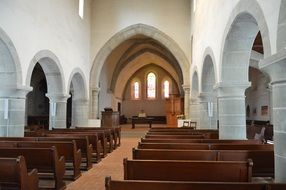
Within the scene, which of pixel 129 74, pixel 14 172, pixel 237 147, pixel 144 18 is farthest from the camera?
pixel 129 74

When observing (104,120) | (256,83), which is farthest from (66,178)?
(256,83)

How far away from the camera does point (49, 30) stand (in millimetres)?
11109

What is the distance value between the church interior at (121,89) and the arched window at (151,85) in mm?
2036

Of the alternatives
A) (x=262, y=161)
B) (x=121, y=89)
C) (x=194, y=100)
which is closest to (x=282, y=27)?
(x=262, y=161)

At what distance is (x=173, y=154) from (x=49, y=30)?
8676mm

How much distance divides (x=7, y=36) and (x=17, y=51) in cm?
71

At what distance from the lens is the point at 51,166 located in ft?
15.8

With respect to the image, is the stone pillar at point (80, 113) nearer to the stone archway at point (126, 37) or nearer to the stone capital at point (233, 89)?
the stone archway at point (126, 37)

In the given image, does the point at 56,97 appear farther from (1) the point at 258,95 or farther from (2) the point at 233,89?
(1) the point at 258,95

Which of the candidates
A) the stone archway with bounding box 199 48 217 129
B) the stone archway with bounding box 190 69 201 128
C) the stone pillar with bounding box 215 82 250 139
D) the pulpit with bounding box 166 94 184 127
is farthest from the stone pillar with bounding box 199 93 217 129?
the pulpit with bounding box 166 94 184 127

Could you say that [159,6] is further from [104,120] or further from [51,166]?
[51,166]

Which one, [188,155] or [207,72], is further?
[207,72]

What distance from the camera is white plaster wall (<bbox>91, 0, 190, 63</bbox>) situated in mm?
16359

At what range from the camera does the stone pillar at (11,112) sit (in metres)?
8.44
